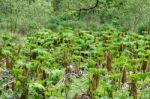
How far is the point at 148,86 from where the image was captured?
7.23 meters

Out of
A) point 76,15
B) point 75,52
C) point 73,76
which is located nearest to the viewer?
point 73,76

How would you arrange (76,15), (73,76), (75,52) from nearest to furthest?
(73,76)
(75,52)
(76,15)

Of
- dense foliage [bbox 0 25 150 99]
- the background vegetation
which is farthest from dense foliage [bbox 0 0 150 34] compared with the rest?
dense foliage [bbox 0 25 150 99]

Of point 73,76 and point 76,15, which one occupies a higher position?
point 73,76

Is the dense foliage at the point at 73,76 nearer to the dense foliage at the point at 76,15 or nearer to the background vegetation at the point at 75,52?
the background vegetation at the point at 75,52

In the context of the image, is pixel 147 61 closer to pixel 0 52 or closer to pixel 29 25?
pixel 0 52

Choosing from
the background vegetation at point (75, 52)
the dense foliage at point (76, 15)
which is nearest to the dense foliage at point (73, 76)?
the background vegetation at point (75, 52)

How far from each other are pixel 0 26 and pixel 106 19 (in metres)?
7.88

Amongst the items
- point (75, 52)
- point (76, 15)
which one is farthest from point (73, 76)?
point (76, 15)

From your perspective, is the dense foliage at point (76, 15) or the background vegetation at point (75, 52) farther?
the dense foliage at point (76, 15)

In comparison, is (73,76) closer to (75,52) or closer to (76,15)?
(75,52)

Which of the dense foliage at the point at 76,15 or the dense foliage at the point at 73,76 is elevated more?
the dense foliage at the point at 73,76

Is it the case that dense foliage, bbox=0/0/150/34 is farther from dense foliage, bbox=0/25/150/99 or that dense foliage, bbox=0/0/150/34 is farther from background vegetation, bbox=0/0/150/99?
dense foliage, bbox=0/25/150/99

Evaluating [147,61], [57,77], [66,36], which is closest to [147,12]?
[66,36]
